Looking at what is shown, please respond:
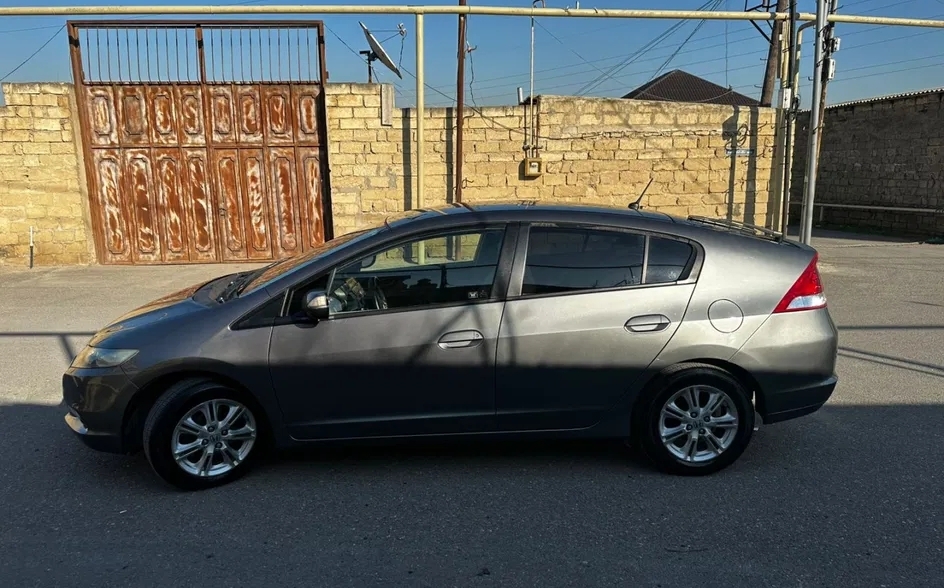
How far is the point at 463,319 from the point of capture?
3.69 meters

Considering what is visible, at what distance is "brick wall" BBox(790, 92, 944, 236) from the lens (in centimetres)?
1745

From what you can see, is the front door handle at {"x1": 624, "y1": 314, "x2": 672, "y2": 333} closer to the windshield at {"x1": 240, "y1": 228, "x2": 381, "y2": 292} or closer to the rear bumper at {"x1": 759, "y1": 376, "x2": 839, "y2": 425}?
the rear bumper at {"x1": 759, "y1": 376, "x2": 839, "y2": 425}

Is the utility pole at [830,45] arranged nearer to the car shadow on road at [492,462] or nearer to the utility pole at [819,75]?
the utility pole at [819,75]

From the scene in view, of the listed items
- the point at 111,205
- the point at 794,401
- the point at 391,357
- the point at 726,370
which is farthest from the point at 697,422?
the point at 111,205

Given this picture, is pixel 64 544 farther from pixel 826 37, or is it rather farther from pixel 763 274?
Result: pixel 826 37

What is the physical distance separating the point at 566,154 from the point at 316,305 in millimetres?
8668

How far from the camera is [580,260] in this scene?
3.86 metres

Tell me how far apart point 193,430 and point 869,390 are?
4.93 m

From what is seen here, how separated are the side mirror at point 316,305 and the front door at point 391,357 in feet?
0.22

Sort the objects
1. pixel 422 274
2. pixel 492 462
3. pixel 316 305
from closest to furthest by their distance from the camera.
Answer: pixel 316 305, pixel 422 274, pixel 492 462

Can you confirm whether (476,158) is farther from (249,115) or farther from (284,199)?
(249,115)

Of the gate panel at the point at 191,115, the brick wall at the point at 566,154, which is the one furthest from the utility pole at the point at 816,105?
the gate panel at the point at 191,115

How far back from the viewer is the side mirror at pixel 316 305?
141 inches

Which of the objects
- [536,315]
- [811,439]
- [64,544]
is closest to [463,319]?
[536,315]
